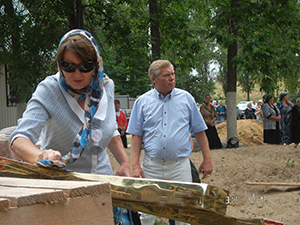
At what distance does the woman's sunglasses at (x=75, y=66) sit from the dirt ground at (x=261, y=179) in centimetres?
342

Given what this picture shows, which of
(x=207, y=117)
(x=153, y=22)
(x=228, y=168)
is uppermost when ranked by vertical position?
(x=153, y=22)

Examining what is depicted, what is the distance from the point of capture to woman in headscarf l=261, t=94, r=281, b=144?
10625 millimetres

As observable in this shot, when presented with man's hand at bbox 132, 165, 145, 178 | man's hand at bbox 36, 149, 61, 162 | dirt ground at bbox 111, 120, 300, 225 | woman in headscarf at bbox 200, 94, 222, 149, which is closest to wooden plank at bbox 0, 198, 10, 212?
man's hand at bbox 36, 149, 61, 162

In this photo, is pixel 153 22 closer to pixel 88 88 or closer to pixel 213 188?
pixel 88 88

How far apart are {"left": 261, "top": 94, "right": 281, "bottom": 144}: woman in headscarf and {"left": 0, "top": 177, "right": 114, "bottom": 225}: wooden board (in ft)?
33.5

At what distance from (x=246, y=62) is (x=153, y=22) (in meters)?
3.12

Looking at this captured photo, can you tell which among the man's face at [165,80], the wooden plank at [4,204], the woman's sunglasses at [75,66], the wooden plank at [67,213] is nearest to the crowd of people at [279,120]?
the man's face at [165,80]

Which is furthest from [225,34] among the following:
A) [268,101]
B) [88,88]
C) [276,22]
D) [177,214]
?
[177,214]

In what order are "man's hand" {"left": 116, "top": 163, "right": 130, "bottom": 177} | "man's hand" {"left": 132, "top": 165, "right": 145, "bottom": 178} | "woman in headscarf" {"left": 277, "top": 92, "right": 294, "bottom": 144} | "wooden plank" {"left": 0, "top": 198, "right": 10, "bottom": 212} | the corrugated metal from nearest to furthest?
"wooden plank" {"left": 0, "top": 198, "right": 10, "bottom": 212} → "man's hand" {"left": 116, "top": 163, "right": 130, "bottom": 177} → "man's hand" {"left": 132, "top": 165, "right": 145, "bottom": 178} → "woman in headscarf" {"left": 277, "top": 92, "right": 294, "bottom": 144} → the corrugated metal

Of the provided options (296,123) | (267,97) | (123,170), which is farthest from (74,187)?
(296,123)

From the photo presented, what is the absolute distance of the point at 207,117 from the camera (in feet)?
38.5

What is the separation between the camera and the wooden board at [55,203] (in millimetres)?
895

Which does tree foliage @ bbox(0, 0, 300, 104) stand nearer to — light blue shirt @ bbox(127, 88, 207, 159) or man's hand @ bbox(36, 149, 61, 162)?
light blue shirt @ bbox(127, 88, 207, 159)

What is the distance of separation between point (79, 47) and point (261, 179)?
274 inches
